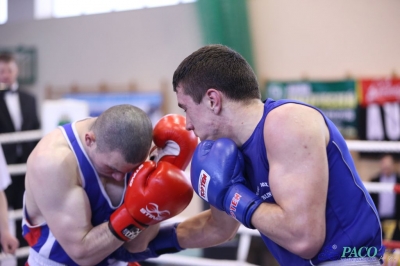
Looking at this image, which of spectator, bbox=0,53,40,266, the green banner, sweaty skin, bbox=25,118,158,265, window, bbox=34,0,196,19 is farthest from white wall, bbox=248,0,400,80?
sweaty skin, bbox=25,118,158,265

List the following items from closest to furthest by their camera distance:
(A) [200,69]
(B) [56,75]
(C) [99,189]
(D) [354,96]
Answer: (A) [200,69], (C) [99,189], (D) [354,96], (B) [56,75]

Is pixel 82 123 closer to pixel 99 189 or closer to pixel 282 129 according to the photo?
pixel 99 189

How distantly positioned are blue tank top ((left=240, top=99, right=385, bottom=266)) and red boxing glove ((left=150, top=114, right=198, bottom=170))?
443 mm

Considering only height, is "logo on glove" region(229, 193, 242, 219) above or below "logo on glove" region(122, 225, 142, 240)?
above

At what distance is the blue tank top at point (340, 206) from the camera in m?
1.36

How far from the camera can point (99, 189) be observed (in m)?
1.79

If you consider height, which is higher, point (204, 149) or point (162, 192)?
point (204, 149)

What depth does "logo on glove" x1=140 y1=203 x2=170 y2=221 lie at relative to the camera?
1.68 metres

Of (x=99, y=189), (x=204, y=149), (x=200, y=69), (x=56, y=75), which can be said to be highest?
(x=200, y=69)

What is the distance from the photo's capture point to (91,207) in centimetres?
180

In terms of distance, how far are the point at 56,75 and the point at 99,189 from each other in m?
5.69

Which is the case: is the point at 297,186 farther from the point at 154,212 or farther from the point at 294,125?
the point at 154,212

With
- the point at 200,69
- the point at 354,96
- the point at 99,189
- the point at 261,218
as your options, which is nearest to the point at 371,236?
the point at 261,218

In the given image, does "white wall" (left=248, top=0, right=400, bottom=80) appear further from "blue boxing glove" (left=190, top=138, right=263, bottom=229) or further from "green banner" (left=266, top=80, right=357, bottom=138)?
"blue boxing glove" (left=190, top=138, right=263, bottom=229)
